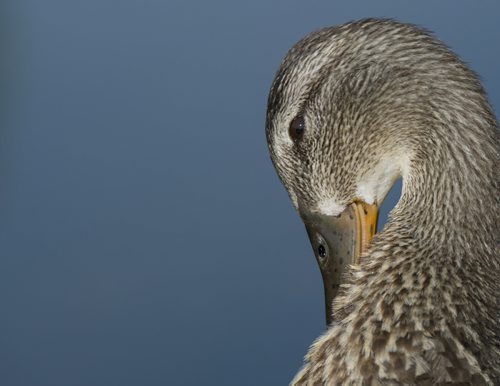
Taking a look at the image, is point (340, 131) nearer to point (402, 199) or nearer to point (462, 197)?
point (402, 199)

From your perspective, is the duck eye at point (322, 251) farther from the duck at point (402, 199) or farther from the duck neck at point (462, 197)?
the duck neck at point (462, 197)

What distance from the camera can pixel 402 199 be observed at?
2287 mm

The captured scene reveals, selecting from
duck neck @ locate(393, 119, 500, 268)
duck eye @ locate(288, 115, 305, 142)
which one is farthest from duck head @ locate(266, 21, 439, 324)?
duck neck @ locate(393, 119, 500, 268)

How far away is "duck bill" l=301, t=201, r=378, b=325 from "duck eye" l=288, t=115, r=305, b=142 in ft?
0.69

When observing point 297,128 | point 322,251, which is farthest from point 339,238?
point 297,128

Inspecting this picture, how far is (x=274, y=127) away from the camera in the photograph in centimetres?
230

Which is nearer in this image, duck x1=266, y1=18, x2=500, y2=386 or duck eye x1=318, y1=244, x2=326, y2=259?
duck x1=266, y1=18, x2=500, y2=386

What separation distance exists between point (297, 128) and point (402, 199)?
322 millimetres

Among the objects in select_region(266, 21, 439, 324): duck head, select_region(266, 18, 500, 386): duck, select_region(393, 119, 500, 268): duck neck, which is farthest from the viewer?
select_region(266, 21, 439, 324): duck head

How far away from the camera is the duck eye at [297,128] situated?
229 centimetres

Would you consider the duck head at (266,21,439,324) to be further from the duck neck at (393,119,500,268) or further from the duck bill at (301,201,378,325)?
the duck neck at (393,119,500,268)

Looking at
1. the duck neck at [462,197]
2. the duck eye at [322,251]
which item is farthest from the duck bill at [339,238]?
the duck neck at [462,197]

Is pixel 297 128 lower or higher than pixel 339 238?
higher

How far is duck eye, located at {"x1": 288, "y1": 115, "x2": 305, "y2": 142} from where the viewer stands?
90.3 inches
